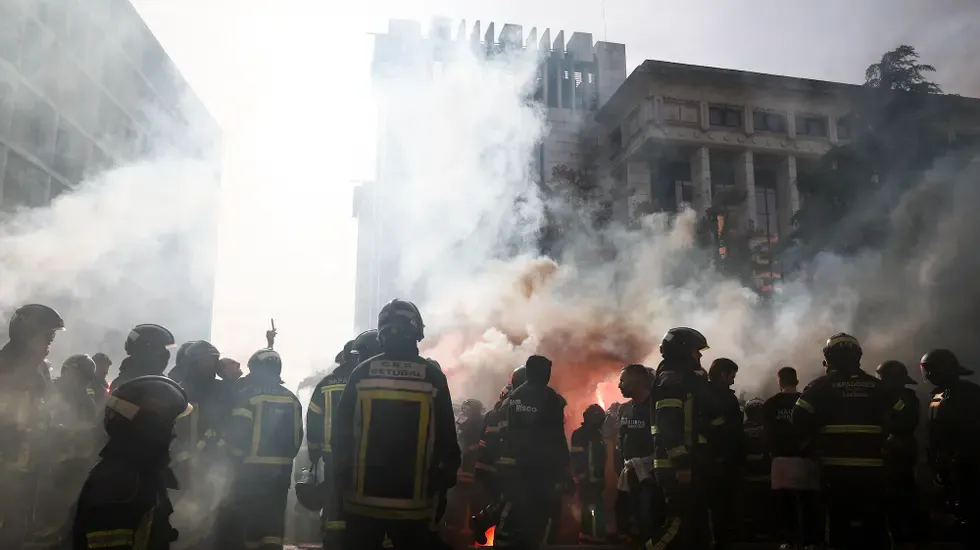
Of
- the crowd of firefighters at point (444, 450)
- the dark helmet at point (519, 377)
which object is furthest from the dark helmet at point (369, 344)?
Answer: the dark helmet at point (519, 377)

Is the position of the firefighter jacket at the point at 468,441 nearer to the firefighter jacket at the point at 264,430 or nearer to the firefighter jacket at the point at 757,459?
the firefighter jacket at the point at 264,430

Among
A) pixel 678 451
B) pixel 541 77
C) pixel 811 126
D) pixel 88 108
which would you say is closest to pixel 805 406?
pixel 678 451

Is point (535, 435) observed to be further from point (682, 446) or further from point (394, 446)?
point (394, 446)

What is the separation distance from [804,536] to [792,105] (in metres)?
36.4

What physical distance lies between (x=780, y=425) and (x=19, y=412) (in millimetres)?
6688

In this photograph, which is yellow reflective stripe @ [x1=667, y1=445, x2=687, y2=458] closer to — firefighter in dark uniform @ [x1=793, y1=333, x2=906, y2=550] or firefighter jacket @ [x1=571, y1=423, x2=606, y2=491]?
firefighter in dark uniform @ [x1=793, y1=333, x2=906, y2=550]

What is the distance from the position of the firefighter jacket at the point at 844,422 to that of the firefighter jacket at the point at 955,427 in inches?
71.3

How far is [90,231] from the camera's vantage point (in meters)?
16.6

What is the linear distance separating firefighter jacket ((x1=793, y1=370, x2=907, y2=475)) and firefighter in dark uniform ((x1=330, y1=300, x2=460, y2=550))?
127 inches

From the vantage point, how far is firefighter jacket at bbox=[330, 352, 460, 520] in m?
4.26

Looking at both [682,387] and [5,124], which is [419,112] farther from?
[682,387]

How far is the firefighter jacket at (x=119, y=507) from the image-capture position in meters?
3.37

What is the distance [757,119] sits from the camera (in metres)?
37.8

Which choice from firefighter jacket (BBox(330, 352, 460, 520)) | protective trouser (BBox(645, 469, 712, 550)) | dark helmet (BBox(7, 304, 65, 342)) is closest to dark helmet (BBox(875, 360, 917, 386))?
protective trouser (BBox(645, 469, 712, 550))
